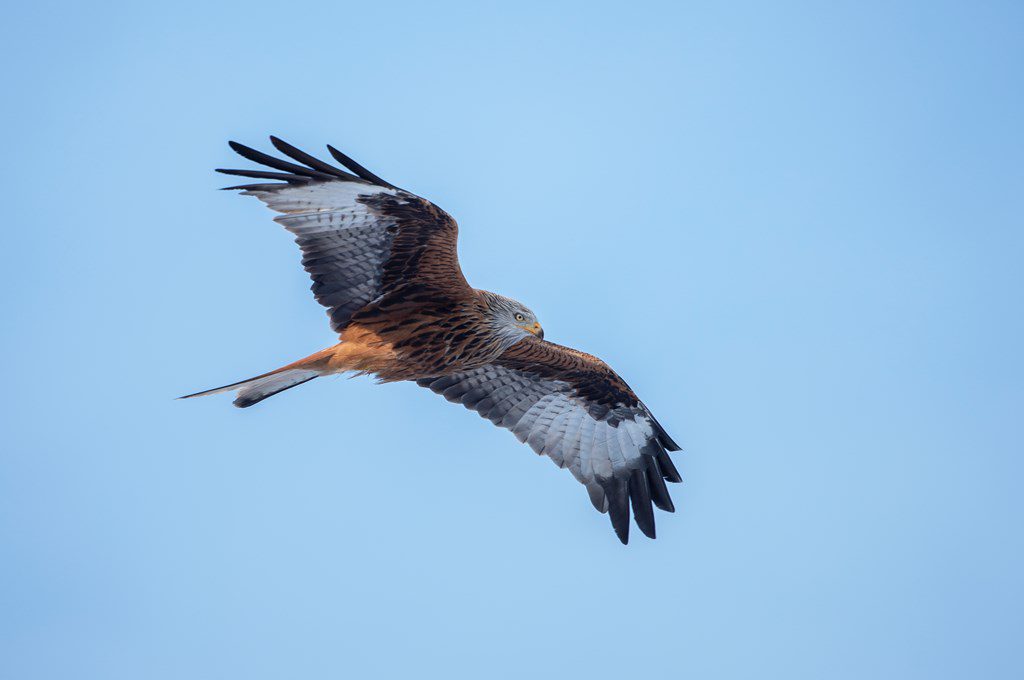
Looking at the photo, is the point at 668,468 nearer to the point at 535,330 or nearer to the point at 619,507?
the point at 619,507

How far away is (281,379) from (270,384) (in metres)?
0.11

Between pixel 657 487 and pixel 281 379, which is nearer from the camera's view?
pixel 281 379

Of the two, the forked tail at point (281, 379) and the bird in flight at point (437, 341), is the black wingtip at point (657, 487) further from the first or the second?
the forked tail at point (281, 379)

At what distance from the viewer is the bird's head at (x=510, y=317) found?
31.1ft

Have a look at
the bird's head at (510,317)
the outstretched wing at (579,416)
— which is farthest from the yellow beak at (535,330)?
the outstretched wing at (579,416)

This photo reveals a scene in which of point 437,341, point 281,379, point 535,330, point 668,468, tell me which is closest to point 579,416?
point 668,468

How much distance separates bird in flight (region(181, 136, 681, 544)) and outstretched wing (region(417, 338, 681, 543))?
0.01 meters

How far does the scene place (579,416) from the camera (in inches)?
428

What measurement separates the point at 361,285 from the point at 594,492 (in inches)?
127

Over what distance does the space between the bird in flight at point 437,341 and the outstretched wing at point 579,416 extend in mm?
12

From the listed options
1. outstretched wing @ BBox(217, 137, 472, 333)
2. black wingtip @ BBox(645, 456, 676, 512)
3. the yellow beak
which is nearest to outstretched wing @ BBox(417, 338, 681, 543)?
black wingtip @ BBox(645, 456, 676, 512)

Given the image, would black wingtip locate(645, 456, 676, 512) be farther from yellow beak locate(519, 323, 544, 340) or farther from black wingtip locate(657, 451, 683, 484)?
yellow beak locate(519, 323, 544, 340)

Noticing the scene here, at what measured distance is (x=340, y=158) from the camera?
8.25 meters

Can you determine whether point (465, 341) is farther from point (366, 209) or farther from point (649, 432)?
point (649, 432)
